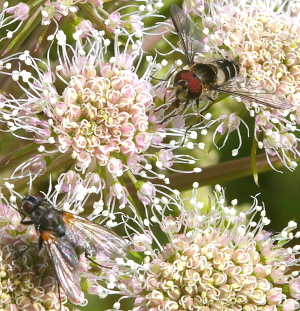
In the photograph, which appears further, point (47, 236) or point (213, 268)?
point (213, 268)

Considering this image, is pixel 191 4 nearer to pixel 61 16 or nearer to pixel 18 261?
pixel 61 16

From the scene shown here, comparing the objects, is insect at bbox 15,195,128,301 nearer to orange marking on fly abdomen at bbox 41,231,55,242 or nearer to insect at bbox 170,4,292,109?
orange marking on fly abdomen at bbox 41,231,55,242

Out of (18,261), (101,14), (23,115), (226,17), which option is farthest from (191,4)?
(18,261)

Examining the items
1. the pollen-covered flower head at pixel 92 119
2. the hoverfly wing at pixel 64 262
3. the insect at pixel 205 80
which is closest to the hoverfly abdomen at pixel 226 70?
the insect at pixel 205 80

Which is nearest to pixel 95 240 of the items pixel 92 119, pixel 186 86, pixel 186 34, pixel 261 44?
pixel 92 119

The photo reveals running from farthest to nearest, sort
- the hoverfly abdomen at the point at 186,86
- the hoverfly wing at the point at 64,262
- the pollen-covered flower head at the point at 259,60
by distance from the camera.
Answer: the pollen-covered flower head at the point at 259,60, the hoverfly abdomen at the point at 186,86, the hoverfly wing at the point at 64,262

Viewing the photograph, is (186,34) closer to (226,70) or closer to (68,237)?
(226,70)

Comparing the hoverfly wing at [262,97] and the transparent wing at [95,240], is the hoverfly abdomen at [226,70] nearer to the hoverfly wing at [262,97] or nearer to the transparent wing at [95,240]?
the hoverfly wing at [262,97]

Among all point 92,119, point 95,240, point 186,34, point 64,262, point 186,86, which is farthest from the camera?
point 186,34

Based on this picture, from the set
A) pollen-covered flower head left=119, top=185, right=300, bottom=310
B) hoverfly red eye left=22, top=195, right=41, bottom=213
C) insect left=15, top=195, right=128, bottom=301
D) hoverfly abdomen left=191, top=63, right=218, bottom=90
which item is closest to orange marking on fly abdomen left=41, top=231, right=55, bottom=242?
insect left=15, top=195, right=128, bottom=301
